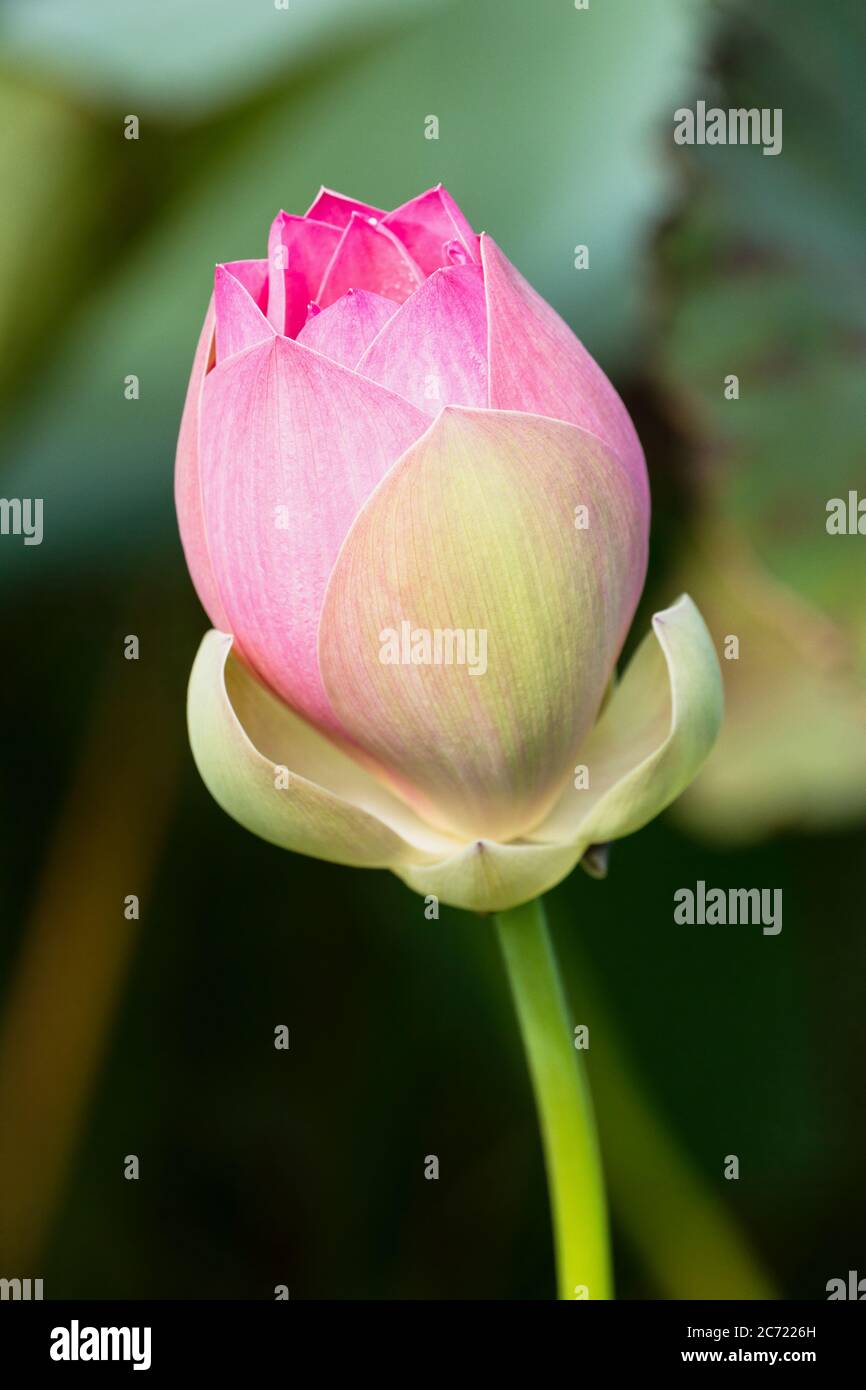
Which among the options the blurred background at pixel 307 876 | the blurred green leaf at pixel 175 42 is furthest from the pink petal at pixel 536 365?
the blurred green leaf at pixel 175 42

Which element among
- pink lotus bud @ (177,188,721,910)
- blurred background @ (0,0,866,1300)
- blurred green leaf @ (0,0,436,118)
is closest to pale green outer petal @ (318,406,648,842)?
pink lotus bud @ (177,188,721,910)

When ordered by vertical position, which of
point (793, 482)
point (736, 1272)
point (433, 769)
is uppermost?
point (793, 482)

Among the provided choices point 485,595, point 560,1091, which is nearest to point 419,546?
point 485,595

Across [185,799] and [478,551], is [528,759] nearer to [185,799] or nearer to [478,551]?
[478,551]

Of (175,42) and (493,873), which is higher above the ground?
(175,42)

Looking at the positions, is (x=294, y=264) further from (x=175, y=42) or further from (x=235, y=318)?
(x=175, y=42)

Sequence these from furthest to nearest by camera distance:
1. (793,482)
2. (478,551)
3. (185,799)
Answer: (185,799)
(793,482)
(478,551)

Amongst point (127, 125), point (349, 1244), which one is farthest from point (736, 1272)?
point (127, 125)
